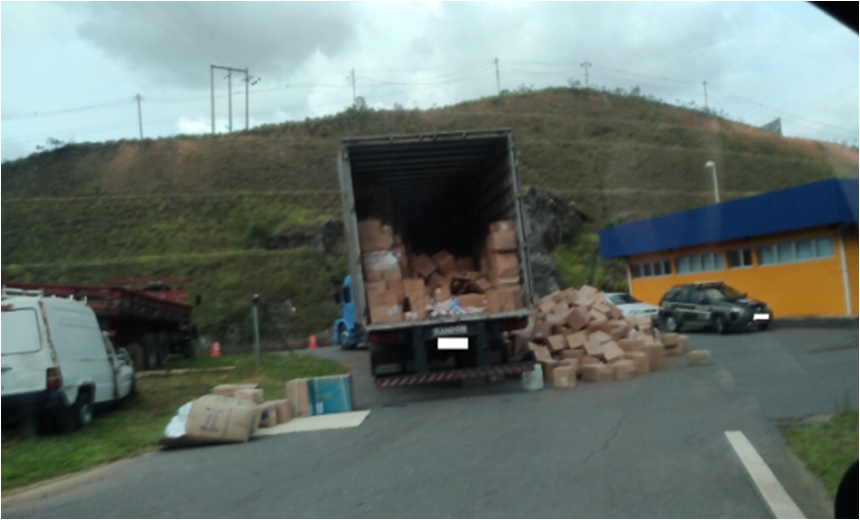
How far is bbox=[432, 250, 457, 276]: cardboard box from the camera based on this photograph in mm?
14703

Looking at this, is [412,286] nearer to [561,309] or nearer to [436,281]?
[436,281]

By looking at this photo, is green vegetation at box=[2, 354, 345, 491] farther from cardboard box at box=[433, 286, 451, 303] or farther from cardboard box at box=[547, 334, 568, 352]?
cardboard box at box=[547, 334, 568, 352]

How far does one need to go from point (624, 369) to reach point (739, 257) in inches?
563

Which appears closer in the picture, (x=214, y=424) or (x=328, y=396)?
(x=214, y=424)

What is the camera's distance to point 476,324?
40.0 ft

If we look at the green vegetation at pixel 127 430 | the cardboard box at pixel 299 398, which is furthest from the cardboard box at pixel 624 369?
the green vegetation at pixel 127 430

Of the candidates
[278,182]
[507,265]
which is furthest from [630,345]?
[278,182]

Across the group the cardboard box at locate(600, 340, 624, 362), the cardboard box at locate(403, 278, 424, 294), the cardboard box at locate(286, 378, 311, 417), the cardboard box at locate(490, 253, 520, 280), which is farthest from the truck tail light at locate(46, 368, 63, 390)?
the cardboard box at locate(600, 340, 624, 362)

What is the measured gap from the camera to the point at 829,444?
673 centimetres

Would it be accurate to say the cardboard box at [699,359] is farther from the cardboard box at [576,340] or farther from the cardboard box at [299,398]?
the cardboard box at [299,398]

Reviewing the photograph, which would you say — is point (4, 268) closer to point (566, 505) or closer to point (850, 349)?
point (850, 349)

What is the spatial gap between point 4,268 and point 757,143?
35.8m

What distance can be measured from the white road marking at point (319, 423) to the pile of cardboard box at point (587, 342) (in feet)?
11.4

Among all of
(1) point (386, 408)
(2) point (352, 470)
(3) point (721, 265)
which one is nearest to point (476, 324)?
(1) point (386, 408)
